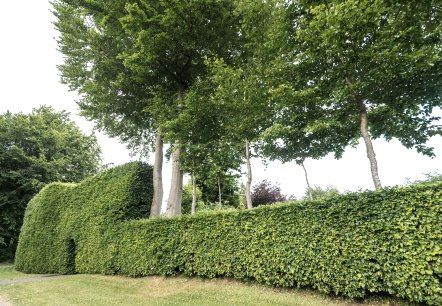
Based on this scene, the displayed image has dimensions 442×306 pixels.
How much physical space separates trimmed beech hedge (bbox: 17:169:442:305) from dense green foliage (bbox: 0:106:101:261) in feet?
48.7

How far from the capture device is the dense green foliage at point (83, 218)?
35.6 ft

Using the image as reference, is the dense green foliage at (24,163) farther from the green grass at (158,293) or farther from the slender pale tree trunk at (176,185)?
the slender pale tree trunk at (176,185)

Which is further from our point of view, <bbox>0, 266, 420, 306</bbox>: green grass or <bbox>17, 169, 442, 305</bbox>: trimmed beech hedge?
<bbox>0, 266, 420, 306</bbox>: green grass

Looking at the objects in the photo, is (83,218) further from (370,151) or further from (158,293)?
(370,151)

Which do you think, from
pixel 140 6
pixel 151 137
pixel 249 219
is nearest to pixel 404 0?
pixel 249 219

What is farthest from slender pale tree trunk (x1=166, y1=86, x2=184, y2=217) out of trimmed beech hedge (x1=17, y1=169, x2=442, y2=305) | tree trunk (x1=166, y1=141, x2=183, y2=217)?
trimmed beech hedge (x1=17, y1=169, x2=442, y2=305)

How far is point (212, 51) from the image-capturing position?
444 inches

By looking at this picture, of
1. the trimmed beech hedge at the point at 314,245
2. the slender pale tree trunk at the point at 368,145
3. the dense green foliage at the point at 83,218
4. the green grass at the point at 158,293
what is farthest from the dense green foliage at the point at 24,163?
the slender pale tree trunk at the point at 368,145

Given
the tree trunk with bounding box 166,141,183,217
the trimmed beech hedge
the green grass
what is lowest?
the green grass

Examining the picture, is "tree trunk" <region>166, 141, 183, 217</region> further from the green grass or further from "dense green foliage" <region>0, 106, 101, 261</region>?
"dense green foliage" <region>0, 106, 101, 261</region>

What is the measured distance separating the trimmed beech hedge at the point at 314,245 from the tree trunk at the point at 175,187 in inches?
59.9

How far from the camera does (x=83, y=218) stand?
12.1 meters

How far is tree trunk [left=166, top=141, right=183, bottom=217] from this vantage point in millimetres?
11094

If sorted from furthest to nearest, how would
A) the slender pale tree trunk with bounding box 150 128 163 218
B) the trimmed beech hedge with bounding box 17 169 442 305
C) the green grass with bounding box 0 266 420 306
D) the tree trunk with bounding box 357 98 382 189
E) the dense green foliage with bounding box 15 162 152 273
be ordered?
the slender pale tree trunk with bounding box 150 128 163 218 < the dense green foliage with bounding box 15 162 152 273 < the tree trunk with bounding box 357 98 382 189 < the green grass with bounding box 0 266 420 306 < the trimmed beech hedge with bounding box 17 169 442 305
